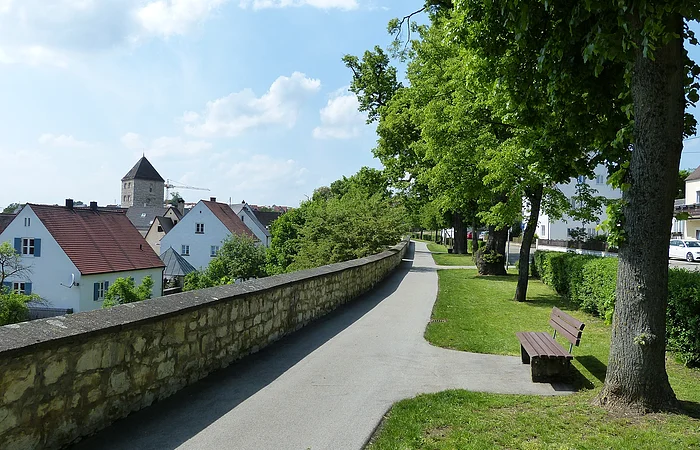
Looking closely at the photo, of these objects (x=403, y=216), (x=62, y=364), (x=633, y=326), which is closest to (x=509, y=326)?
(x=633, y=326)

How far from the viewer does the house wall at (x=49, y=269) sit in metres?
42.9

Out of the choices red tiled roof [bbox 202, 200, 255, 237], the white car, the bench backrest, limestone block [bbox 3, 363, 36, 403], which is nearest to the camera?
limestone block [bbox 3, 363, 36, 403]

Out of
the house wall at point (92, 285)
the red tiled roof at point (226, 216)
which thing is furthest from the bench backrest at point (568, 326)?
the red tiled roof at point (226, 216)

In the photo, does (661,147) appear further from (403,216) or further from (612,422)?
(403,216)

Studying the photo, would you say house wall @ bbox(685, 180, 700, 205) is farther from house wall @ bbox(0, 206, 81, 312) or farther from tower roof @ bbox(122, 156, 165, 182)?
tower roof @ bbox(122, 156, 165, 182)

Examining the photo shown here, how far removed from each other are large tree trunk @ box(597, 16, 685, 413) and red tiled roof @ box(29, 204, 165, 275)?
1739 inches

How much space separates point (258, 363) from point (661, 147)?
17.5ft

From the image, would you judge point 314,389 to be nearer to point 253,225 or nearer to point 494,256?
point 494,256

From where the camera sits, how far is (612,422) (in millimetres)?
5113

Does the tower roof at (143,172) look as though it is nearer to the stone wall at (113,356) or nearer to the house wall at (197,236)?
the house wall at (197,236)

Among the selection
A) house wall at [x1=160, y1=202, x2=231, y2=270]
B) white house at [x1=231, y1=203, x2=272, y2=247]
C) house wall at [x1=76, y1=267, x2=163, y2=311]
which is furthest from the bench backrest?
white house at [x1=231, y1=203, x2=272, y2=247]

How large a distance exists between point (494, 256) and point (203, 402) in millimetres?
20321

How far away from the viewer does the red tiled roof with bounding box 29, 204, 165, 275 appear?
145ft

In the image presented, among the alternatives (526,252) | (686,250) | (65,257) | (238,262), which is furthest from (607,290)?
(65,257)
